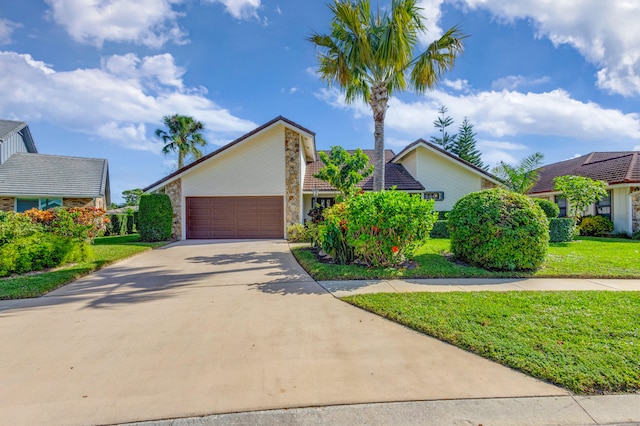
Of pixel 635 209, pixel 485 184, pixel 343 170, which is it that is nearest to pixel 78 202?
pixel 343 170

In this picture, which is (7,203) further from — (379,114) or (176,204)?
(379,114)

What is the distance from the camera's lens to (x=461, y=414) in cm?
233

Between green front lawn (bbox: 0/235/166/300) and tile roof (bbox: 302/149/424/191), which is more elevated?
tile roof (bbox: 302/149/424/191)

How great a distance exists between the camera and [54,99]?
12.3m

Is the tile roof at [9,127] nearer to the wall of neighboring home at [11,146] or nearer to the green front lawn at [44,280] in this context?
the wall of neighboring home at [11,146]

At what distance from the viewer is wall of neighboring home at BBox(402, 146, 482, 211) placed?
17844 mm

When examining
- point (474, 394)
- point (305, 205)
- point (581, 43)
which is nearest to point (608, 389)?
point (474, 394)

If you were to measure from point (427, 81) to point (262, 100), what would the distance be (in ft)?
28.3

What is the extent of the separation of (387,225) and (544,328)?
11.7 feet

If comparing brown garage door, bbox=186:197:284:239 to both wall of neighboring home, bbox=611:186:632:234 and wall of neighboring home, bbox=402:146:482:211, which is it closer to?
wall of neighboring home, bbox=402:146:482:211

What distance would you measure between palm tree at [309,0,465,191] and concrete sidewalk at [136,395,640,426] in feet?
27.9

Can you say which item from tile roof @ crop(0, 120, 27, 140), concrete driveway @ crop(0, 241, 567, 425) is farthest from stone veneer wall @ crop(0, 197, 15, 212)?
concrete driveway @ crop(0, 241, 567, 425)

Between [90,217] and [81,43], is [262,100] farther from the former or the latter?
[90,217]

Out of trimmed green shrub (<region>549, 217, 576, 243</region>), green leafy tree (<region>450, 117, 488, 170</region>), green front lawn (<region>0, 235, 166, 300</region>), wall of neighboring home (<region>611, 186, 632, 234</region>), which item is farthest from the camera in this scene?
green leafy tree (<region>450, 117, 488, 170</region>)
